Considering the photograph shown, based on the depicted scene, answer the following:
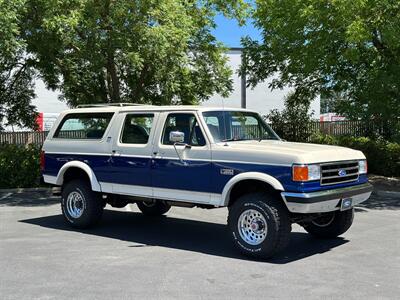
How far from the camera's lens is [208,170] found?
7512 mm

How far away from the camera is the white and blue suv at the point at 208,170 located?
6938 millimetres

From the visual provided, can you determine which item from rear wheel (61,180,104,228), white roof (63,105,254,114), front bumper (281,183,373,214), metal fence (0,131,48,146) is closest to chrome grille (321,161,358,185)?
front bumper (281,183,373,214)

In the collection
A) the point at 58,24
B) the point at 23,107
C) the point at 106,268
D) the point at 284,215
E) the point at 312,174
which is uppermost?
the point at 58,24

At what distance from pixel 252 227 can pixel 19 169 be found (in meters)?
9.17

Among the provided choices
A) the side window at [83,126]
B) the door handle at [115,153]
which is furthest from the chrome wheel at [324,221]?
the side window at [83,126]

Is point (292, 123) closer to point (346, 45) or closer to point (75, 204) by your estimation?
point (346, 45)

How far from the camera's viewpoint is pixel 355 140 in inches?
705

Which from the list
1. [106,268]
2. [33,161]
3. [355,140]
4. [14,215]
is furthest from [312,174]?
[355,140]

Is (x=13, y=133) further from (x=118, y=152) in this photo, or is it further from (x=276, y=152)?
(x=276, y=152)

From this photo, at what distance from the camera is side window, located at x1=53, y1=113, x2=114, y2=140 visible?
9.16 m

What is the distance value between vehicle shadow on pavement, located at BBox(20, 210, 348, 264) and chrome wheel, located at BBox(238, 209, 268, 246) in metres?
0.28

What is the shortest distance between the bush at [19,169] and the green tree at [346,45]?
24.5 ft

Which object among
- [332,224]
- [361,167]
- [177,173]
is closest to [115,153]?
[177,173]

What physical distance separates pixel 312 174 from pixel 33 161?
32.1ft
